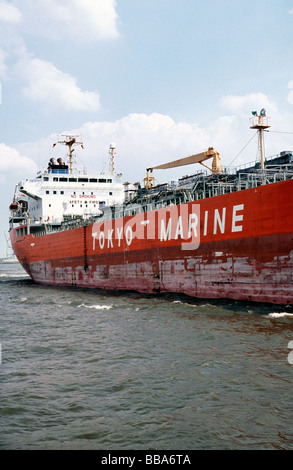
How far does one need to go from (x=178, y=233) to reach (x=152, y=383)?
9.11 metres

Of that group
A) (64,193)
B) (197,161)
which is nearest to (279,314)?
(197,161)

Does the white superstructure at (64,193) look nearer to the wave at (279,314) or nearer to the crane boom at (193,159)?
the crane boom at (193,159)

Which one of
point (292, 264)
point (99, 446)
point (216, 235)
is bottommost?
point (99, 446)

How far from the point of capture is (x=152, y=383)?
19.7ft

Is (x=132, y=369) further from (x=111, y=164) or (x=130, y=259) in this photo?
(x=111, y=164)

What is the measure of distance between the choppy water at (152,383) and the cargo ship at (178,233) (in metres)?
1.70

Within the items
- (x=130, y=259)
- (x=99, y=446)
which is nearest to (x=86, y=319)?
(x=130, y=259)

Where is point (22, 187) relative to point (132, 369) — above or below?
above

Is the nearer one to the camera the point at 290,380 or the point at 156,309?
the point at 290,380

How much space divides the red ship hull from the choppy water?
1297 millimetres

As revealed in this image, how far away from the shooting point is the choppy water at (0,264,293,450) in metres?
4.49

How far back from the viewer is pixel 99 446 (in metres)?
4.30

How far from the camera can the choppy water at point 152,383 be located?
14.7 ft

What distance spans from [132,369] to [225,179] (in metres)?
11.2
